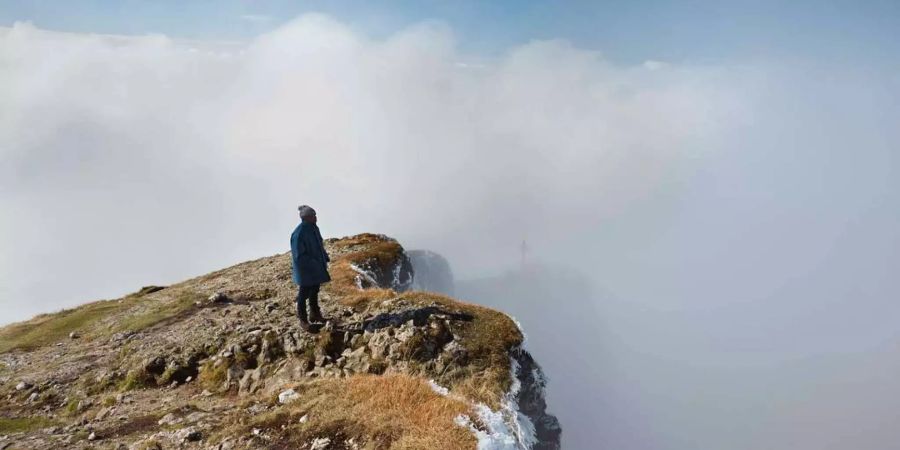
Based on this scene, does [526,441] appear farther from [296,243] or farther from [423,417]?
[296,243]

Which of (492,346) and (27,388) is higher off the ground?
(27,388)

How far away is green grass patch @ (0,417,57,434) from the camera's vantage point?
16.1 metres

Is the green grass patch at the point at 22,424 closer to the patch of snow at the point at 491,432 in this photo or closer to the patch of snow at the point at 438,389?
the patch of snow at the point at 438,389

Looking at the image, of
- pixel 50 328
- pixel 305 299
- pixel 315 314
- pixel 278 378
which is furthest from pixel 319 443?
pixel 50 328

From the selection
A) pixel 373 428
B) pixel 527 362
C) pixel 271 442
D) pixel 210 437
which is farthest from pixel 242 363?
pixel 527 362

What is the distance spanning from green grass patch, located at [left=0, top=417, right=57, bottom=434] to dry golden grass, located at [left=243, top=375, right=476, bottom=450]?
9.35 metres

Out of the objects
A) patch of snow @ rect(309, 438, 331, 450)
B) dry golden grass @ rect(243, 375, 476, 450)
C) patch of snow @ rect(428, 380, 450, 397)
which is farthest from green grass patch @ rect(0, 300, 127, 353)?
patch of snow @ rect(428, 380, 450, 397)

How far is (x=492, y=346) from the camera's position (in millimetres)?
18469

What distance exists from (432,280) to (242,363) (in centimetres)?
6306

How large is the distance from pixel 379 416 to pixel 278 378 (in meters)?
7.11

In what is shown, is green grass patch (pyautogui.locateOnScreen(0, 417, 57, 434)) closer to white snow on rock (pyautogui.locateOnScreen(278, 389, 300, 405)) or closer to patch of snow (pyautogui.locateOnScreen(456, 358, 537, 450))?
white snow on rock (pyautogui.locateOnScreen(278, 389, 300, 405))

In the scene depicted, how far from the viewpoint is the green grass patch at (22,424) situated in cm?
1609

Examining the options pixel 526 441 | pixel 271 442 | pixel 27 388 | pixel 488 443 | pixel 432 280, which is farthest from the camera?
→ pixel 432 280

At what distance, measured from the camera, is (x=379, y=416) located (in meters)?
12.4
